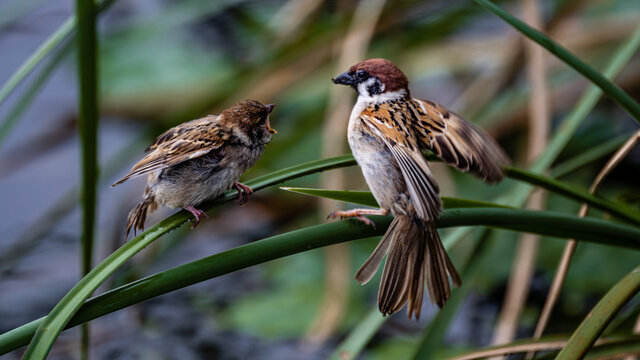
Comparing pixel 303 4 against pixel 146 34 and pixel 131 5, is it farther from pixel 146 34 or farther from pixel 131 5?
pixel 131 5

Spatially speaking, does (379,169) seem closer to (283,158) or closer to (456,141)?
(456,141)

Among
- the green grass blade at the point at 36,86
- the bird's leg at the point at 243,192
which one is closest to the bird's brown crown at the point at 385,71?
the bird's leg at the point at 243,192

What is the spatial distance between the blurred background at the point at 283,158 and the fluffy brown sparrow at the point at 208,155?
3.06 feet

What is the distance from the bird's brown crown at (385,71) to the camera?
49.6 inches

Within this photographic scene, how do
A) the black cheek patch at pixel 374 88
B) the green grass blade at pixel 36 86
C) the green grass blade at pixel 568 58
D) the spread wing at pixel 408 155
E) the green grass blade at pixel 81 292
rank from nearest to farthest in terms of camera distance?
the green grass blade at pixel 81 292
the spread wing at pixel 408 155
the green grass blade at pixel 568 58
the black cheek patch at pixel 374 88
the green grass blade at pixel 36 86

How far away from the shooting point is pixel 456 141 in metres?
1.20

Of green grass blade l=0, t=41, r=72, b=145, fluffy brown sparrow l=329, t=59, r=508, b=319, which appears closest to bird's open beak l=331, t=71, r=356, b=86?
fluffy brown sparrow l=329, t=59, r=508, b=319

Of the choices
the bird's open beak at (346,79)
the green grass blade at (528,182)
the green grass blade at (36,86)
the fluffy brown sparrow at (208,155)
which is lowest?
the green grass blade at (528,182)

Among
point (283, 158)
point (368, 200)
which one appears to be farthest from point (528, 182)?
point (283, 158)

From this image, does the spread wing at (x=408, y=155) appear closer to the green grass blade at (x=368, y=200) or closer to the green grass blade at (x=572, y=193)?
the green grass blade at (x=368, y=200)

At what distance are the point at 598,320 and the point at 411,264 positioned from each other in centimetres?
36

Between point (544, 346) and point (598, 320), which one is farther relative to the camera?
point (544, 346)

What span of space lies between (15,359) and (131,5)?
303 cm

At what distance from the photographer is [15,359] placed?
2.48 meters
